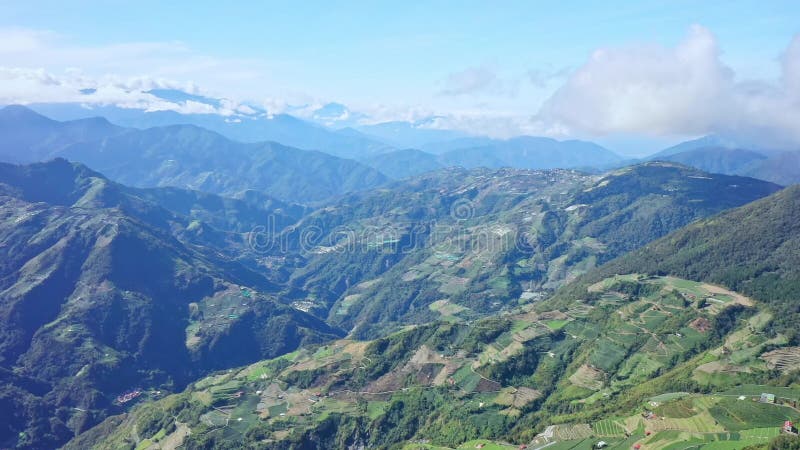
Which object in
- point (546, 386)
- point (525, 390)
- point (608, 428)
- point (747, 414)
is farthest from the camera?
point (546, 386)

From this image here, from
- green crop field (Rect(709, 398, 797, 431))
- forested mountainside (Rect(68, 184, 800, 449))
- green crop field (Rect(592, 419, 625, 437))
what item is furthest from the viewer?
forested mountainside (Rect(68, 184, 800, 449))

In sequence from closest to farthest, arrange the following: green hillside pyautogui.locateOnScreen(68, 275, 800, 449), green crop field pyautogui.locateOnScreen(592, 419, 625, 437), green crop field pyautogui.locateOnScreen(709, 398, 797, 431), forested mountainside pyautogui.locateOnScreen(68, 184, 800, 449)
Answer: green crop field pyautogui.locateOnScreen(709, 398, 797, 431)
green crop field pyautogui.locateOnScreen(592, 419, 625, 437)
forested mountainside pyautogui.locateOnScreen(68, 184, 800, 449)
green hillside pyautogui.locateOnScreen(68, 275, 800, 449)

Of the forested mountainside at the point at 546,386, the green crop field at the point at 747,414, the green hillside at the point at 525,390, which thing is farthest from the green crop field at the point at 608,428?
the green crop field at the point at 747,414

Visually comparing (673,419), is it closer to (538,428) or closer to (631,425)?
(631,425)

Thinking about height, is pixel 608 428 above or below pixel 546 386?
above

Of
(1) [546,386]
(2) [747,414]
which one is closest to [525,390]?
(1) [546,386]

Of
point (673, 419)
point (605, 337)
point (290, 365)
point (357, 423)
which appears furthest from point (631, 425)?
point (290, 365)

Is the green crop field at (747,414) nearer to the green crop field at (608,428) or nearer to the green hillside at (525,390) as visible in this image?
the green hillside at (525,390)

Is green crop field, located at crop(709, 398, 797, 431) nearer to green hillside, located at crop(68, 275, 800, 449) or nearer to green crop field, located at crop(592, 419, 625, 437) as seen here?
green hillside, located at crop(68, 275, 800, 449)

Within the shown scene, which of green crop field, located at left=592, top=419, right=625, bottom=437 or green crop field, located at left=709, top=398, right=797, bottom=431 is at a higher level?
green crop field, located at left=709, top=398, right=797, bottom=431

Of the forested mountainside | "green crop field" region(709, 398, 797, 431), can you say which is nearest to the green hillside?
"green crop field" region(709, 398, 797, 431)

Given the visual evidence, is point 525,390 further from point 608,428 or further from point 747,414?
point 747,414

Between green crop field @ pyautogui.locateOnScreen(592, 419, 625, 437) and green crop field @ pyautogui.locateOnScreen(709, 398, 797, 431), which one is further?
green crop field @ pyautogui.locateOnScreen(592, 419, 625, 437)

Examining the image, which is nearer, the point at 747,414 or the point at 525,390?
the point at 747,414
